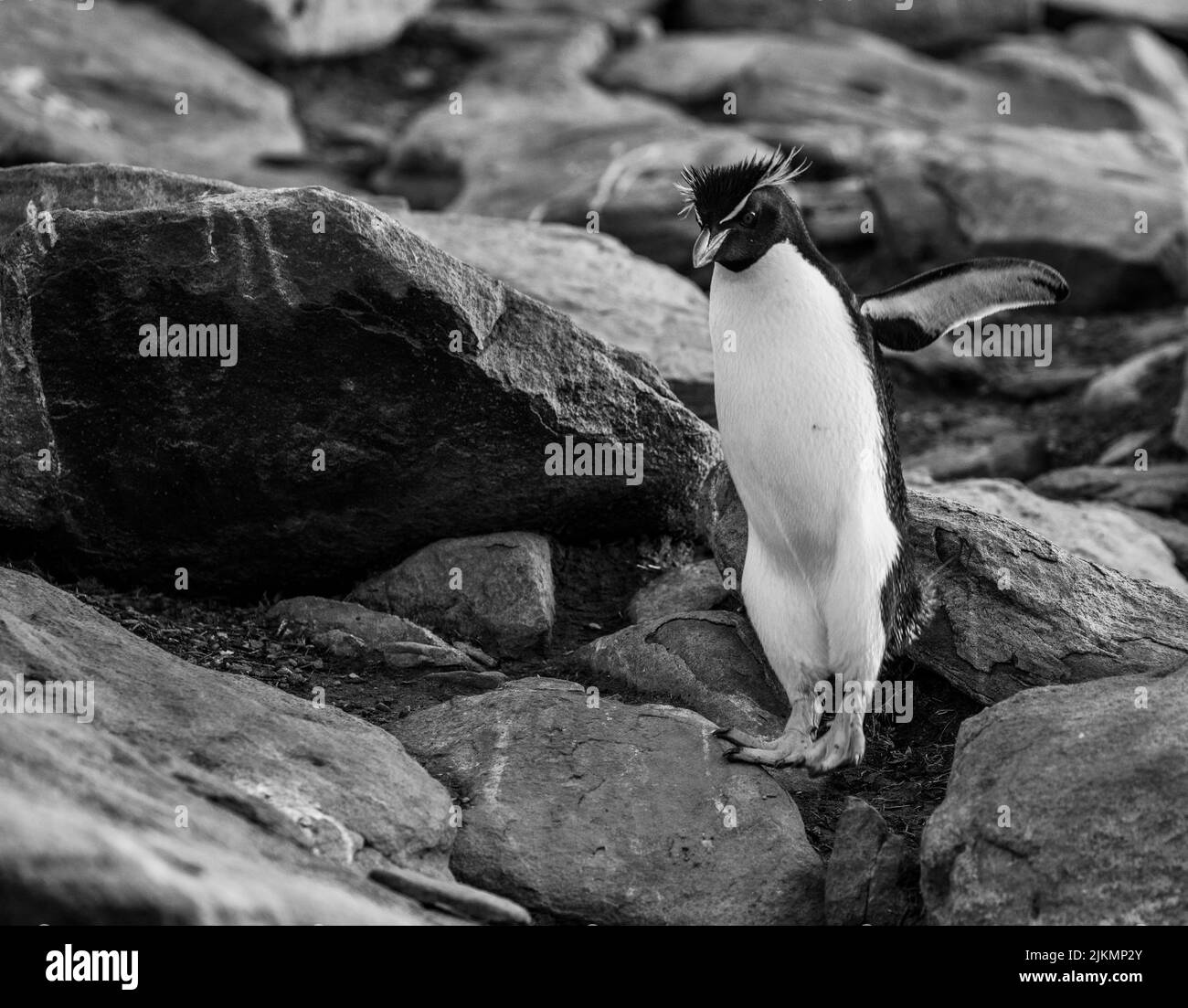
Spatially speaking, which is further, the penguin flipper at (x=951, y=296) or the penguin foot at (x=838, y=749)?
the penguin flipper at (x=951, y=296)

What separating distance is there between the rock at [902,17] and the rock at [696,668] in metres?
15.0

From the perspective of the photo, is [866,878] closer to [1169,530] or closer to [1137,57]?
[1169,530]

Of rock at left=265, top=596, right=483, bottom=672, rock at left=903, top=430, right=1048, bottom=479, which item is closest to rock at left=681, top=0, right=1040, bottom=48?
rock at left=903, top=430, right=1048, bottom=479

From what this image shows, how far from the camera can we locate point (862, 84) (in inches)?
635

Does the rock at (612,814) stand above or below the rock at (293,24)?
below

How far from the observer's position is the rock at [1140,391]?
897 cm

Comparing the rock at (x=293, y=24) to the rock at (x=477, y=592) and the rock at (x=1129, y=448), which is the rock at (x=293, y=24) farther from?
the rock at (x=477, y=592)

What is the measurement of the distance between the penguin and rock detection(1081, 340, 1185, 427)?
439cm

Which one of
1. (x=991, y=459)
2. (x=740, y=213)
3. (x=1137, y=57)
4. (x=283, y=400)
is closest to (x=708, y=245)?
(x=740, y=213)

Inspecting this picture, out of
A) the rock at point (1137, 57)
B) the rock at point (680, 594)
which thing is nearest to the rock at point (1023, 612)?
the rock at point (680, 594)

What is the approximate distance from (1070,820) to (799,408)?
1581 millimetres

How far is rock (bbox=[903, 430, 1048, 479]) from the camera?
8.23 m

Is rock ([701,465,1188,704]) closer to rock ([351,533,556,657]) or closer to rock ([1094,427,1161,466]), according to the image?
rock ([351,533,556,657])
